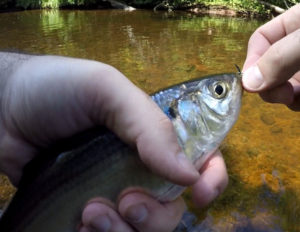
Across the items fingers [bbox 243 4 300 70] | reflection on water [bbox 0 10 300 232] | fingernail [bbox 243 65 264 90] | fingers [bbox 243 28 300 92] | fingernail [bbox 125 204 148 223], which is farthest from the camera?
reflection on water [bbox 0 10 300 232]

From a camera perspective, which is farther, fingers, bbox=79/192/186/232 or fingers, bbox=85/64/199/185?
fingers, bbox=79/192/186/232

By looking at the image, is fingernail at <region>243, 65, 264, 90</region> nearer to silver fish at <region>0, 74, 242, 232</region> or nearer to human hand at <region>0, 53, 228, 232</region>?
silver fish at <region>0, 74, 242, 232</region>

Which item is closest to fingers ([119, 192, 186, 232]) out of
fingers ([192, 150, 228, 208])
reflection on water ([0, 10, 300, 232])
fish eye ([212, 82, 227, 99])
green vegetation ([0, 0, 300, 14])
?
fingers ([192, 150, 228, 208])

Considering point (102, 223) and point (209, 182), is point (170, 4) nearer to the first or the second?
point (209, 182)

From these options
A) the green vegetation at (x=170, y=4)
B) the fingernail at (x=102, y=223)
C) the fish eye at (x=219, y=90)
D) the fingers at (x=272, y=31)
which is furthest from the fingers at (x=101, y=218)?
the green vegetation at (x=170, y=4)

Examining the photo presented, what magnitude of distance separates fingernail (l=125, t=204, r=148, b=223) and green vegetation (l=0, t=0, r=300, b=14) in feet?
52.0

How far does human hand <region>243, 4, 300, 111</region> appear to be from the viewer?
2426 mm

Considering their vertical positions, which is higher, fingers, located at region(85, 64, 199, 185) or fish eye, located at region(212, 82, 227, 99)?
fish eye, located at region(212, 82, 227, 99)

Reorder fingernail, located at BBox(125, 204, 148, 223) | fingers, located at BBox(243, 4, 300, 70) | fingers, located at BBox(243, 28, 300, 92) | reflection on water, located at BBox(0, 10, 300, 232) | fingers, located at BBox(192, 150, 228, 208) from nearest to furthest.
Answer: fingernail, located at BBox(125, 204, 148, 223) → fingers, located at BBox(192, 150, 228, 208) → fingers, located at BBox(243, 28, 300, 92) → fingers, located at BBox(243, 4, 300, 70) → reflection on water, located at BBox(0, 10, 300, 232)

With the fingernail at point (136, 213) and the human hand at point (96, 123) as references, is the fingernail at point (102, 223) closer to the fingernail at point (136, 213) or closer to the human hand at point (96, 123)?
the human hand at point (96, 123)

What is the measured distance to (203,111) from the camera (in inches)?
86.5

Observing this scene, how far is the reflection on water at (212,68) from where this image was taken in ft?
13.7

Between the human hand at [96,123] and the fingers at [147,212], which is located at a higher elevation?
the human hand at [96,123]

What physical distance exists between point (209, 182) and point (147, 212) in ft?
1.36
